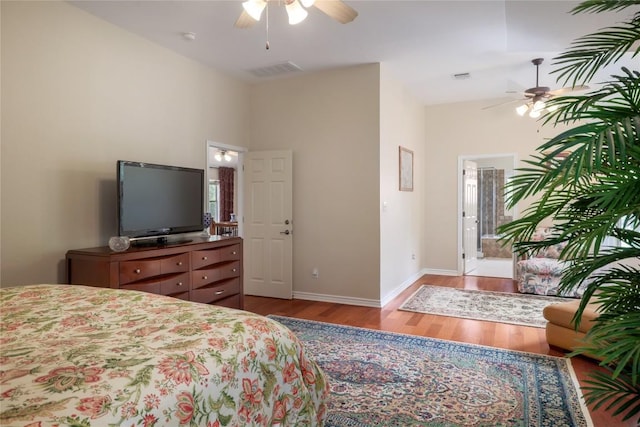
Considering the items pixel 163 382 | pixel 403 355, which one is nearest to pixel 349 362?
pixel 403 355

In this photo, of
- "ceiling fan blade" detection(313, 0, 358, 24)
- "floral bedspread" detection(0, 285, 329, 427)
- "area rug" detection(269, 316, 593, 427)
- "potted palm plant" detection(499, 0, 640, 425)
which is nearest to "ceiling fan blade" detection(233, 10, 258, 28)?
"ceiling fan blade" detection(313, 0, 358, 24)

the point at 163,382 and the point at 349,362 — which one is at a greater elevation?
the point at 163,382

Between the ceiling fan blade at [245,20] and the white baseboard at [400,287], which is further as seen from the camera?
the white baseboard at [400,287]

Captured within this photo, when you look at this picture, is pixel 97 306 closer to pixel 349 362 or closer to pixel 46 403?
pixel 46 403

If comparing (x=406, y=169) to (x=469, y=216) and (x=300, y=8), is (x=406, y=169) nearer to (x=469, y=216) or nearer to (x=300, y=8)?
(x=469, y=216)

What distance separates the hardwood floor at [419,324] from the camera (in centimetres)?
330

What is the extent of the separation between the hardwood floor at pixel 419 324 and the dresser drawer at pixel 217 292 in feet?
1.96

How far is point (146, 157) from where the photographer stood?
374 cm

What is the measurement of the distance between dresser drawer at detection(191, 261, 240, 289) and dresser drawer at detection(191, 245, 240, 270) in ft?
0.18

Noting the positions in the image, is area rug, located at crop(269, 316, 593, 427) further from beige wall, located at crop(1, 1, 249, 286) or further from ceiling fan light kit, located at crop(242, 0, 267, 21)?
ceiling fan light kit, located at crop(242, 0, 267, 21)

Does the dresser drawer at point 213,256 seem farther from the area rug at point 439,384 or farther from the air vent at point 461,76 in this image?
the air vent at point 461,76

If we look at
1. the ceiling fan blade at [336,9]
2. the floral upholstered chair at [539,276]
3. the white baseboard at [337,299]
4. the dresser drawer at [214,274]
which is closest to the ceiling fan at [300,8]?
the ceiling fan blade at [336,9]

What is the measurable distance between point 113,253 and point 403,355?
242 cm

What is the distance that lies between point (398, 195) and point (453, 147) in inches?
74.6
